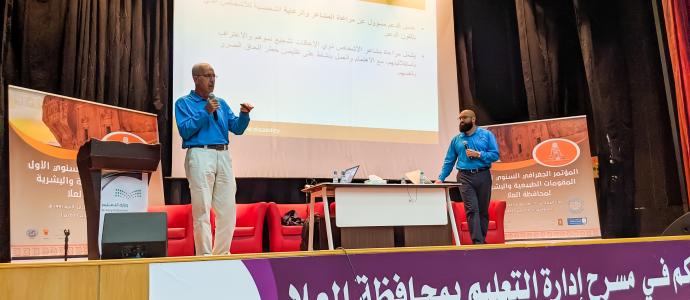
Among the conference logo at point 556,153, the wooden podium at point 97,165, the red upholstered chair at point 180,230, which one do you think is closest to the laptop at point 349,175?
Result: the red upholstered chair at point 180,230

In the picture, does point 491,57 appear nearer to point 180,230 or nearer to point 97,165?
point 180,230

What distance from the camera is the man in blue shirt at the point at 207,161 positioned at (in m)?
2.97

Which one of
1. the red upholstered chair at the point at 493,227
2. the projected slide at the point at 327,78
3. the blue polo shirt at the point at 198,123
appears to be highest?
the projected slide at the point at 327,78

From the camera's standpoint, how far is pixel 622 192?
18.8 ft

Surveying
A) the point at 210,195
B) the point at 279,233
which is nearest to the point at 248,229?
the point at 279,233

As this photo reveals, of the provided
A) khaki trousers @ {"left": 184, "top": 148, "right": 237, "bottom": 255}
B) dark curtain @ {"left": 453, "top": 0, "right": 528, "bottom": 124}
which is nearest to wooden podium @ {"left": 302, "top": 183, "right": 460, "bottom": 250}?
khaki trousers @ {"left": 184, "top": 148, "right": 237, "bottom": 255}

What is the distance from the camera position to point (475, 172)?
418 centimetres

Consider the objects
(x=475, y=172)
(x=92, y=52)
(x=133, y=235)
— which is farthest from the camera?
(x=92, y=52)

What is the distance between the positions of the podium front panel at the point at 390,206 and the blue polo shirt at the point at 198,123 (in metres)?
1.12

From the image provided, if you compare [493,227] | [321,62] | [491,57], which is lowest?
[493,227]

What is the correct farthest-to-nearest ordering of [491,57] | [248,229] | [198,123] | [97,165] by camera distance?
[491,57]
[248,229]
[198,123]
[97,165]

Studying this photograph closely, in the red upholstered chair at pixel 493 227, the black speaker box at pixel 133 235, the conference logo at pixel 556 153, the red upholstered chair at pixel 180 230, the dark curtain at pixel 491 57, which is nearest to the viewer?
the black speaker box at pixel 133 235

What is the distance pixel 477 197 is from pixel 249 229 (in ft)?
6.65

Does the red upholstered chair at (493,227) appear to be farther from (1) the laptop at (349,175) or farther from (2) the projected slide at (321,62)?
→ (1) the laptop at (349,175)
